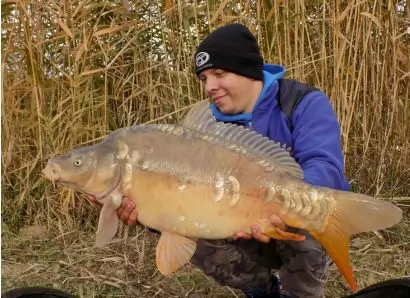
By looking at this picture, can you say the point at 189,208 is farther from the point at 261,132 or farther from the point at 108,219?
the point at 261,132

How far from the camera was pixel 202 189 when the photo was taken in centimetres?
134

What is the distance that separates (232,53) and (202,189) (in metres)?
0.48

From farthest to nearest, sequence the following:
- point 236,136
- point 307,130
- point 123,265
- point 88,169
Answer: point 123,265, point 307,130, point 236,136, point 88,169

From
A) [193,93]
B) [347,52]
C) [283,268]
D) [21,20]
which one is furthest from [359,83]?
[21,20]

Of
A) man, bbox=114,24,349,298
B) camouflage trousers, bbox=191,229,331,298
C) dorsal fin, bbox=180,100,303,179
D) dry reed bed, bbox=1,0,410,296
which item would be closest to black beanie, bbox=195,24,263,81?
man, bbox=114,24,349,298

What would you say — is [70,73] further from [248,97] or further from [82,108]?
[248,97]

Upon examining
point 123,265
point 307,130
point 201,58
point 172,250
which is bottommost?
point 123,265

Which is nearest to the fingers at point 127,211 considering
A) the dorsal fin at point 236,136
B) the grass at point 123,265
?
the dorsal fin at point 236,136

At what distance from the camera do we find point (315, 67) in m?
2.43

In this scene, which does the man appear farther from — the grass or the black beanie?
the grass

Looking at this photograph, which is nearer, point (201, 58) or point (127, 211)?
point (127, 211)

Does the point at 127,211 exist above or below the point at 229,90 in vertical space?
below

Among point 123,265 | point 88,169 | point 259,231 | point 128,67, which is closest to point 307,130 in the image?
point 259,231

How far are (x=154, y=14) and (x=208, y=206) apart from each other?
4.11 feet
